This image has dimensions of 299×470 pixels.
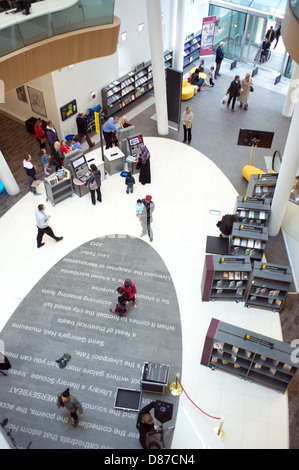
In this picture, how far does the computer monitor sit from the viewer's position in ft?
43.2

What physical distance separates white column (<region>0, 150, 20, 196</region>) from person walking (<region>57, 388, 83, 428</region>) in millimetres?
7196

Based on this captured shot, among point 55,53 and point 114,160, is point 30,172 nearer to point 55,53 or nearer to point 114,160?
point 114,160

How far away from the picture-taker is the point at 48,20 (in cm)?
1123

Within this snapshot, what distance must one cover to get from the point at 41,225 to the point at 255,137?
6941 mm

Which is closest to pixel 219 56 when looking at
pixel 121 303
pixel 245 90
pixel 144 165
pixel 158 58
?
pixel 245 90

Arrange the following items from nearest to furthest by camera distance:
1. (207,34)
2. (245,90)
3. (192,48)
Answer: (245,90)
(207,34)
(192,48)

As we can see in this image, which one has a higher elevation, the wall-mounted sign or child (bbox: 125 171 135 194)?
the wall-mounted sign

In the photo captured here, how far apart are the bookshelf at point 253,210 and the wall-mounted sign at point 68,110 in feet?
23.1

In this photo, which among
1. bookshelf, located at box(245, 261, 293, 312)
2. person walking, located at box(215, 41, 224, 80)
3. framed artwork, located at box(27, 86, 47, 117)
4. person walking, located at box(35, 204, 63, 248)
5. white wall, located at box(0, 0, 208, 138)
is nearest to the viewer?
bookshelf, located at box(245, 261, 293, 312)

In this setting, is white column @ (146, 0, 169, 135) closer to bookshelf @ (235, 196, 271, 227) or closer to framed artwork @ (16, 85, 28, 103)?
framed artwork @ (16, 85, 28, 103)

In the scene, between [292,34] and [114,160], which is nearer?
[292,34]

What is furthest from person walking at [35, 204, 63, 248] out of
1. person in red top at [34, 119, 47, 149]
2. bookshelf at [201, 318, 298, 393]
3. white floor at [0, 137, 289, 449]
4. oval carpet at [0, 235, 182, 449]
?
bookshelf at [201, 318, 298, 393]

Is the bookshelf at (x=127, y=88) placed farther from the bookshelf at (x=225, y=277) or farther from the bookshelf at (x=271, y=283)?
the bookshelf at (x=271, y=283)

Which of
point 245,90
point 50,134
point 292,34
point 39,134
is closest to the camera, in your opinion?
point 292,34
